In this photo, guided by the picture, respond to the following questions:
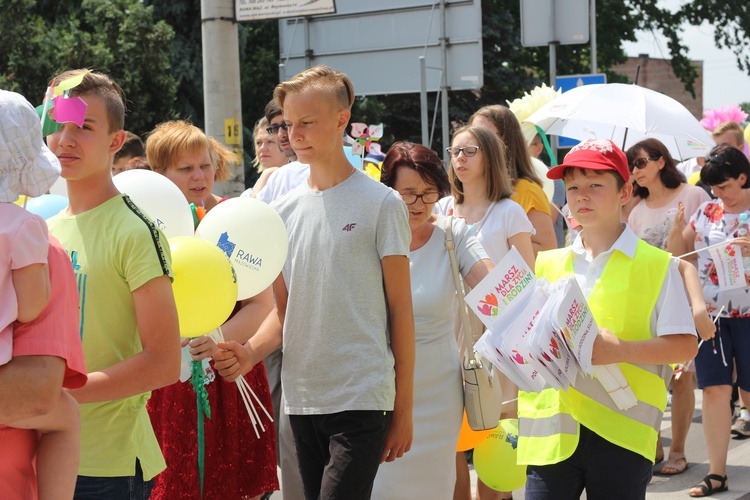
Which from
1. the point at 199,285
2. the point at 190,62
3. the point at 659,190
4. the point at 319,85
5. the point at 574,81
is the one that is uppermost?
the point at 190,62

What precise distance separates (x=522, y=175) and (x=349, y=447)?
3.31 meters

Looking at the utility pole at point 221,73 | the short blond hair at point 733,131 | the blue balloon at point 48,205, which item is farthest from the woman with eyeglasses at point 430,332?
the short blond hair at point 733,131

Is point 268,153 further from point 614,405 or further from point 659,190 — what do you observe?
point 614,405

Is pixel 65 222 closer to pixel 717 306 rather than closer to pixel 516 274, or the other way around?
pixel 516 274

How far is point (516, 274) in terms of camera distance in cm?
396

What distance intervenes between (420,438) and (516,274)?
905mm

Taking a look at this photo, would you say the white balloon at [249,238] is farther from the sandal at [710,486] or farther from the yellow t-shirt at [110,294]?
the sandal at [710,486]

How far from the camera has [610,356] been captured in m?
3.87

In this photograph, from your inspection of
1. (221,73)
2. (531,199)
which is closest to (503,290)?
(531,199)

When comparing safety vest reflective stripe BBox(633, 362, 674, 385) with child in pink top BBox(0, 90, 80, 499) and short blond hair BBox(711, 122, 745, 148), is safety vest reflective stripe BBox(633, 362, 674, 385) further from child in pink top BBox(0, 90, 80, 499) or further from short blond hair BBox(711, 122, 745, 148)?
short blond hair BBox(711, 122, 745, 148)

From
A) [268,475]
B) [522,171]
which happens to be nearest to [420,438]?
[268,475]

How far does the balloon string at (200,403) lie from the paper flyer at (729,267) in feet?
11.0

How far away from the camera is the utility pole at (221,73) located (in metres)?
8.50

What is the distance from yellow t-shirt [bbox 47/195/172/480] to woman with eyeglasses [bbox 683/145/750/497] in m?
4.46
